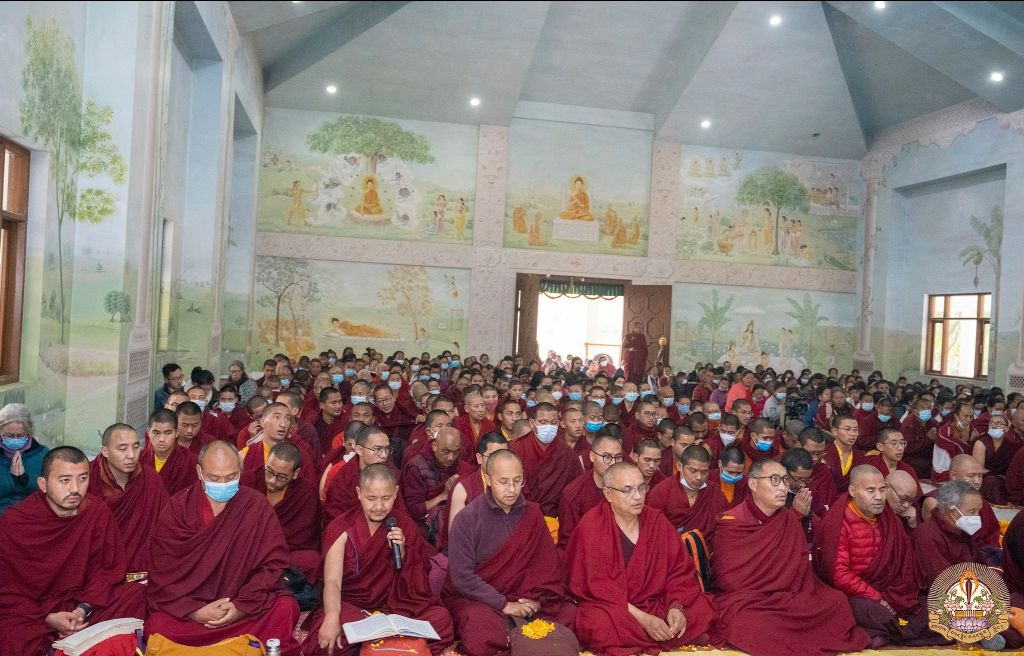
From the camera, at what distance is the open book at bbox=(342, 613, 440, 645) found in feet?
12.4

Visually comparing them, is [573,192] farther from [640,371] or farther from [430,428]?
Result: [430,428]

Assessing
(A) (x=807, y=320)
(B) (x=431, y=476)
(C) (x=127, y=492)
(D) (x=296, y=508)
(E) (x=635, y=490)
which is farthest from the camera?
(A) (x=807, y=320)

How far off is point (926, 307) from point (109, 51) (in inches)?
686

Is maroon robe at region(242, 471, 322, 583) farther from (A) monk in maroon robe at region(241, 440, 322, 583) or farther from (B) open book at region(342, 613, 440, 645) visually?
(B) open book at region(342, 613, 440, 645)

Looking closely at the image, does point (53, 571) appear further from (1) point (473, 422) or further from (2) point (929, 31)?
(2) point (929, 31)

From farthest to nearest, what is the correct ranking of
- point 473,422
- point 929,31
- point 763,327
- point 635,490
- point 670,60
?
1. point 763,327
2. point 473,422
3. point 670,60
4. point 635,490
5. point 929,31

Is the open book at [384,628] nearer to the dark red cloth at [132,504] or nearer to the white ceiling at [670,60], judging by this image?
the dark red cloth at [132,504]

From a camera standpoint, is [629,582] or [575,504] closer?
[629,582]

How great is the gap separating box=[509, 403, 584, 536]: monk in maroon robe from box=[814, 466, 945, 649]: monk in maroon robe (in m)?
2.16

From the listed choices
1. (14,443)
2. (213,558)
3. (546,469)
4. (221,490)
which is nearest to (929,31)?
(221,490)

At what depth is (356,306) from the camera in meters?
17.4

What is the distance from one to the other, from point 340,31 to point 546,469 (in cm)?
386

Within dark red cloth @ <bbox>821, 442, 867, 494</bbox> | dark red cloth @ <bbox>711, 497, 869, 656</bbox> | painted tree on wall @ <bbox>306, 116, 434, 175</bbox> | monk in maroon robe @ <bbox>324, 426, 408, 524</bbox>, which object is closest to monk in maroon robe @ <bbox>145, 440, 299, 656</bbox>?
monk in maroon robe @ <bbox>324, 426, 408, 524</bbox>

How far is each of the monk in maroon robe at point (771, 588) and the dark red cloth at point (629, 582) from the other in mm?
240
